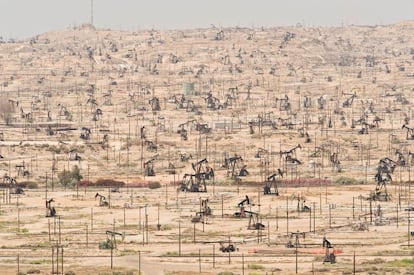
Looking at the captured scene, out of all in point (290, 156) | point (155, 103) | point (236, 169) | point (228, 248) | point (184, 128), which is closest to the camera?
point (228, 248)

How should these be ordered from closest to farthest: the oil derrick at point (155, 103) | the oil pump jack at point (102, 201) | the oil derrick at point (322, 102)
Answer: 1. the oil pump jack at point (102, 201)
2. the oil derrick at point (155, 103)
3. the oil derrick at point (322, 102)

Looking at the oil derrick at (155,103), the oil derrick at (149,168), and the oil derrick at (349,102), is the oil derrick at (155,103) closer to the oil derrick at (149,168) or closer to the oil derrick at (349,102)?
the oil derrick at (349,102)

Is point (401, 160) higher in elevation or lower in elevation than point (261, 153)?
lower

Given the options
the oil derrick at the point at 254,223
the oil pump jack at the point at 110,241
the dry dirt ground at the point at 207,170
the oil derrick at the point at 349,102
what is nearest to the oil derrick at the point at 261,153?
the dry dirt ground at the point at 207,170

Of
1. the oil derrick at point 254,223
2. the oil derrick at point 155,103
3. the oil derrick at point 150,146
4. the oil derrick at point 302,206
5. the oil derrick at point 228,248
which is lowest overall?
the oil derrick at point 228,248

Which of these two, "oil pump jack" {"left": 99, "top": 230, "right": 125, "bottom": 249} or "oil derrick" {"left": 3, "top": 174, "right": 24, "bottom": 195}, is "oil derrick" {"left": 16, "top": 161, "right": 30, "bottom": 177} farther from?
"oil pump jack" {"left": 99, "top": 230, "right": 125, "bottom": 249}

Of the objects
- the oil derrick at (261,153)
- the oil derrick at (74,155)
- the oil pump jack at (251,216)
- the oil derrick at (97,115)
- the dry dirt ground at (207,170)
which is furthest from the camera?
the oil derrick at (97,115)

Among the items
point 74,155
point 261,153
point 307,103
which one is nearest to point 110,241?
point 74,155

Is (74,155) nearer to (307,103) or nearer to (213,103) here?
(213,103)

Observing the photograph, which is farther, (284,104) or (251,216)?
(284,104)
